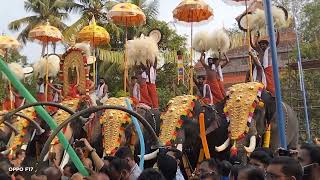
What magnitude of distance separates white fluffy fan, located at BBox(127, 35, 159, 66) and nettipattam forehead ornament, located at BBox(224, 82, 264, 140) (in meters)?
2.26

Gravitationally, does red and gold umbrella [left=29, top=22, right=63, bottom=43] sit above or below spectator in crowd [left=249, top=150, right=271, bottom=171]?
above

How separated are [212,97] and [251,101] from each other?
180 cm

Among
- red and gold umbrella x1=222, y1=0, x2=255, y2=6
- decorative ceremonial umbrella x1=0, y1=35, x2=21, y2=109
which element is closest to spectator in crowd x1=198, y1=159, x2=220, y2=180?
red and gold umbrella x1=222, y1=0, x2=255, y2=6

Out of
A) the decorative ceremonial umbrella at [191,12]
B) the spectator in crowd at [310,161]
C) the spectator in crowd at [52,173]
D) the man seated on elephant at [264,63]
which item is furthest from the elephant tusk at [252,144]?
the spectator in crowd at [310,161]

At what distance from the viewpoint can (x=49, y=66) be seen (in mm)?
12523

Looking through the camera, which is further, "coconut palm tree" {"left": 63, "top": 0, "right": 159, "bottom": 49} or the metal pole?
"coconut palm tree" {"left": 63, "top": 0, "right": 159, "bottom": 49}

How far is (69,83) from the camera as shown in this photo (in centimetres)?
1016

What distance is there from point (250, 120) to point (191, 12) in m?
3.45

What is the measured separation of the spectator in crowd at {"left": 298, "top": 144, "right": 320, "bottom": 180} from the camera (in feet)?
11.5

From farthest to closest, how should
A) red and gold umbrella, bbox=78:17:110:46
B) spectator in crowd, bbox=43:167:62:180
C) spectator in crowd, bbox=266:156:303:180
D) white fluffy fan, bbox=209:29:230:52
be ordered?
red and gold umbrella, bbox=78:17:110:46, white fluffy fan, bbox=209:29:230:52, spectator in crowd, bbox=43:167:62:180, spectator in crowd, bbox=266:156:303:180

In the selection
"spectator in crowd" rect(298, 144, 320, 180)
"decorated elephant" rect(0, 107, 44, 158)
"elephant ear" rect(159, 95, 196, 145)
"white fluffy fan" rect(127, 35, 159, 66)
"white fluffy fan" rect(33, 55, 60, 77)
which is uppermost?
"white fluffy fan" rect(127, 35, 159, 66)

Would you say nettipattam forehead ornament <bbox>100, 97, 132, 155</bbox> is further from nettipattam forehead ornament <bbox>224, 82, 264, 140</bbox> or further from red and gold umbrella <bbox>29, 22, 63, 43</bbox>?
red and gold umbrella <bbox>29, 22, 63, 43</bbox>

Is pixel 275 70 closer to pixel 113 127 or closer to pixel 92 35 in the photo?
pixel 113 127

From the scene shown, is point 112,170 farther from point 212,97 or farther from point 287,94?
point 287,94
